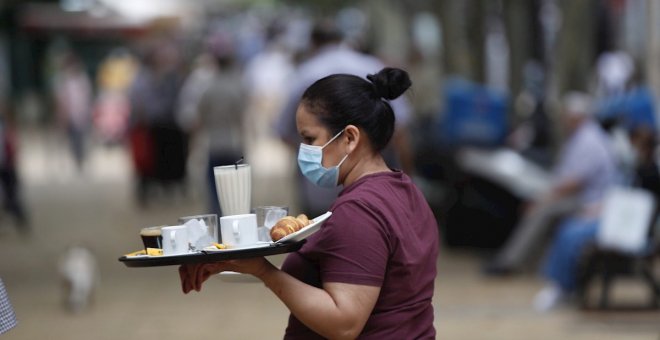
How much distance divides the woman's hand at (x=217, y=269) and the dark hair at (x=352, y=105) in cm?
40

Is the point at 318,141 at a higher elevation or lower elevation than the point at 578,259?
higher

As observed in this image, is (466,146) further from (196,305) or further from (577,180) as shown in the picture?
(196,305)

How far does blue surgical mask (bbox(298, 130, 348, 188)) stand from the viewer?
3.87 meters

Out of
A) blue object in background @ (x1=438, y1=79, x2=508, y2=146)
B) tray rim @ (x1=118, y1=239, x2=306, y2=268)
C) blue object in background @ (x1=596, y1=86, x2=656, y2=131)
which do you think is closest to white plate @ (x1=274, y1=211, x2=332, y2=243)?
tray rim @ (x1=118, y1=239, x2=306, y2=268)

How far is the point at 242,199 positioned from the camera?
3779 mm

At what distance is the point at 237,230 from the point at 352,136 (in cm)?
40

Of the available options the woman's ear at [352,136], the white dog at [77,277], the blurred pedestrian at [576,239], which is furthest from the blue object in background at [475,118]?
the woman's ear at [352,136]

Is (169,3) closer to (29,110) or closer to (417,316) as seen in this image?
(29,110)

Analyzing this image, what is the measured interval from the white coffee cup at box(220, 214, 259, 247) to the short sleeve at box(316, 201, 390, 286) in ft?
0.60

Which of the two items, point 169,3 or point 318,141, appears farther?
point 169,3

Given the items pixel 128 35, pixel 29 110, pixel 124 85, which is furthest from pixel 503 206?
pixel 128 35

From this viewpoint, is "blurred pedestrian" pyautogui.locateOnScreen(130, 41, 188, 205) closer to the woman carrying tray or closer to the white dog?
the white dog

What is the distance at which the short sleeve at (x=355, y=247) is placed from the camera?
146 inches

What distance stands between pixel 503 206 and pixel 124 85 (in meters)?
22.5
